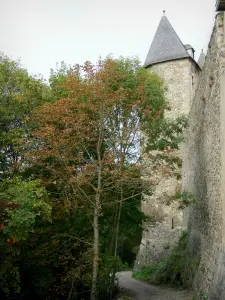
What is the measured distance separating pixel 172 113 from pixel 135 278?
1006cm

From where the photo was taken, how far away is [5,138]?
11.7 m

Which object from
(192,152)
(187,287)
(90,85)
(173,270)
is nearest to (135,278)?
(173,270)

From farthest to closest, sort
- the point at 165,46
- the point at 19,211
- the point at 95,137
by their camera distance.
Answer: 1. the point at 165,46
2. the point at 95,137
3. the point at 19,211

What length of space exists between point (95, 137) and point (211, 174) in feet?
12.8

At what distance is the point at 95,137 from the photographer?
36.3ft

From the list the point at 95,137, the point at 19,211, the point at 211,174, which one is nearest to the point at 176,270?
the point at 211,174

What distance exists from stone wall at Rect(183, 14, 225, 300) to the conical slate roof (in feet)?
35.6

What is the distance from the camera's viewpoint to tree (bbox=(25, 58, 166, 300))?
10031 mm

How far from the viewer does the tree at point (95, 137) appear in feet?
32.9

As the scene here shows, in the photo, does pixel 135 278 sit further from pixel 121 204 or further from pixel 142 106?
pixel 142 106

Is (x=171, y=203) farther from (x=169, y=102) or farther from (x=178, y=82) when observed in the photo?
(x=178, y=82)

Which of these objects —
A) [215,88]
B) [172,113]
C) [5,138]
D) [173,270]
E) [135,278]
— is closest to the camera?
[215,88]

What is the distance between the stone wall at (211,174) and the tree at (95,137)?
1.85 m

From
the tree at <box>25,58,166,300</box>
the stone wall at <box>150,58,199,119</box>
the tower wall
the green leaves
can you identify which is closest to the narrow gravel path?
the tree at <box>25,58,166,300</box>
